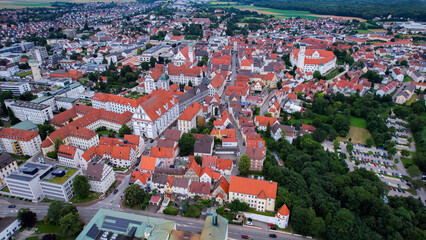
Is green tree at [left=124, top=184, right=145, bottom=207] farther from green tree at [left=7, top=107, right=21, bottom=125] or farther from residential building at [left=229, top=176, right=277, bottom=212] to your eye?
green tree at [left=7, top=107, right=21, bottom=125]

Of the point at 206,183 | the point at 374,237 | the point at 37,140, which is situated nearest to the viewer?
the point at 374,237

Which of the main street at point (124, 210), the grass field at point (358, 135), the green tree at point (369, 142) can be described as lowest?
the grass field at point (358, 135)

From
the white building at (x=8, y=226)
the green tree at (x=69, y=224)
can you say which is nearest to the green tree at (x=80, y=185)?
the green tree at (x=69, y=224)

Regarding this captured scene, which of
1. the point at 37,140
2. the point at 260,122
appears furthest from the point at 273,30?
the point at 37,140

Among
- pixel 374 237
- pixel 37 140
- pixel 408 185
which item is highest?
pixel 37 140

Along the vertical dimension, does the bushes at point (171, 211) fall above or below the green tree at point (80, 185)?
below

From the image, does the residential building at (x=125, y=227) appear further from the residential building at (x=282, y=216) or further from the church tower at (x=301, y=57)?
the church tower at (x=301, y=57)

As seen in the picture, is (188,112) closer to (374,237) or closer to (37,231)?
(37,231)
